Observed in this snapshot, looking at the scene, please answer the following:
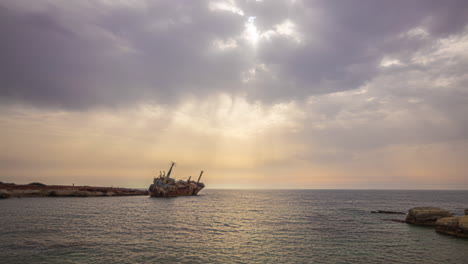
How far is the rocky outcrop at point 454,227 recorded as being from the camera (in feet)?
104

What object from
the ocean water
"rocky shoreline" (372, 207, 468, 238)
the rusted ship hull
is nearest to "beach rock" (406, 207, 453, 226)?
"rocky shoreline" (372, 207, 468, 238)

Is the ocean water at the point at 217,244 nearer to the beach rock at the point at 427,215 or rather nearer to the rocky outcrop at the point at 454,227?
the rocky outcrop at the point at 454,227

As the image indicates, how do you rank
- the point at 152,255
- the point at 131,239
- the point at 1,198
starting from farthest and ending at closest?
1. the point at 1,198
2. the point at 131,239
3. the point at 152,255

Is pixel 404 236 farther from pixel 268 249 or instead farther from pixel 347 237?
pixel 268 249

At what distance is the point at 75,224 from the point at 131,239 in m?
15.8

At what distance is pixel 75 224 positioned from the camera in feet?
126

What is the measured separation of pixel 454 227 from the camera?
3312 cm

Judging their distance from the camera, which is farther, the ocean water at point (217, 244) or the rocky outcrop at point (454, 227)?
the rocky outcrop at point (454, 227)

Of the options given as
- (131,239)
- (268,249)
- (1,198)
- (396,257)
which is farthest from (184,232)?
(1,198)

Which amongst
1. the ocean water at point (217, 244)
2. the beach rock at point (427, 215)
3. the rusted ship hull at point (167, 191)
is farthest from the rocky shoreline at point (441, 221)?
the rusted ship hull at point (167, 191)

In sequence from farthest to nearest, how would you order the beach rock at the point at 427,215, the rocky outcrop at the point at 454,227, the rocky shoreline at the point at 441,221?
the beach rock at the point at 427,215 < the rocky shoreline at the point at 441,221 < the rocky outcrop at the point at 454,227

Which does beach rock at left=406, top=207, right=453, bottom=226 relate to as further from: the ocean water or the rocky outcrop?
the rocky outcrop

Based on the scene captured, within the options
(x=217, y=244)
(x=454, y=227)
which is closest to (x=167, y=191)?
(x=217, y=244)

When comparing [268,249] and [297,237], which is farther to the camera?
[297,237]
